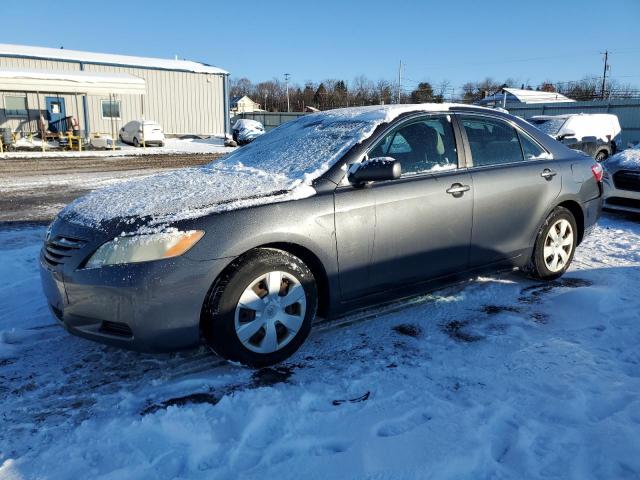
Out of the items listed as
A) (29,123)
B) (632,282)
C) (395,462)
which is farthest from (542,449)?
(29,123)

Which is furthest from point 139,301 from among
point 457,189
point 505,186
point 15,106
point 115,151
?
point 15,106

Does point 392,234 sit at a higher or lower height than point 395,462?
higher

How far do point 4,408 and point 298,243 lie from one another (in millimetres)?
1811

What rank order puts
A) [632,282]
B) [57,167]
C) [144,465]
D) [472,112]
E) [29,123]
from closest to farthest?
[144,465] < [472,112] < [632,282] < [57,167] < [29,123]

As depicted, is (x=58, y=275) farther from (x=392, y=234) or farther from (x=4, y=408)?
(x=392, y=234)

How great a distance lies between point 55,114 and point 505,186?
89.2 ft

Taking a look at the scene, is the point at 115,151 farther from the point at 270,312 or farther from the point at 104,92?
the point at 270,312

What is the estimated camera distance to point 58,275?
295 centimetres

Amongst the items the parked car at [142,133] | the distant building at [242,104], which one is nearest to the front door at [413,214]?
the parked car at [142,133]

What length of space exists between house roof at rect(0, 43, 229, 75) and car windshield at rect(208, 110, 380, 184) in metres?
27.5

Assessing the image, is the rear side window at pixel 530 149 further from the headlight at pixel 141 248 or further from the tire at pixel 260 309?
the headlight at pixel 141 248

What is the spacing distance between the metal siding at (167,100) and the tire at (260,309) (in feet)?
90.3

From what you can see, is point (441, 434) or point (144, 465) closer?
point (144, 465)

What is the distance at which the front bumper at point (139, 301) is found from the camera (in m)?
2.79
